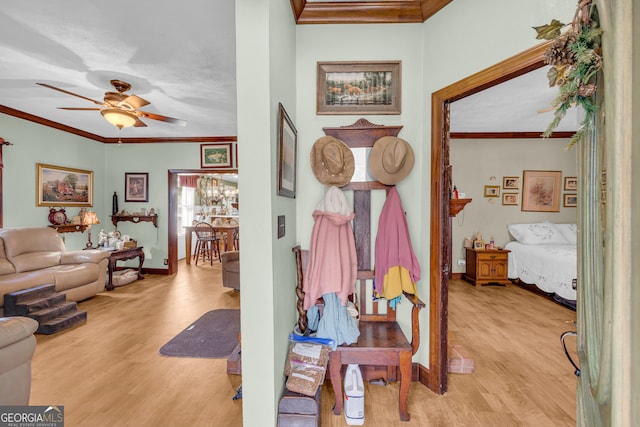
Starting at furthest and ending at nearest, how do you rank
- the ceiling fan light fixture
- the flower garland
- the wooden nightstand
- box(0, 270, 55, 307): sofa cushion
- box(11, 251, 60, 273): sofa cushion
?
the wooden nightstand, box(11, 251, 60, 273): sofa cushion, box(0, 270, 55, 307): sofa cushion, the ceiling fan light fixture, the flower garland

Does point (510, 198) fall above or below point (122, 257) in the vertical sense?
above

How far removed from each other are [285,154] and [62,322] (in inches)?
128

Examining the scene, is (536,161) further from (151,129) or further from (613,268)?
(151,129)

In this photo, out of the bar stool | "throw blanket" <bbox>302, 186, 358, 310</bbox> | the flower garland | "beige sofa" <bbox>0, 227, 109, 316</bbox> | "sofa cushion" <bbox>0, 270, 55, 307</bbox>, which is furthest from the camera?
the bar stool

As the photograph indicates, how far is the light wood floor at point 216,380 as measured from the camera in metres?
1.73

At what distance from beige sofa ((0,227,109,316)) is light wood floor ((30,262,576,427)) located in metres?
0.54

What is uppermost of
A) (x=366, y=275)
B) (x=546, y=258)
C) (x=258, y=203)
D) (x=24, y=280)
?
(x=258, y=203)

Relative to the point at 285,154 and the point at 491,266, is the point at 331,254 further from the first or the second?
the point at 491,266

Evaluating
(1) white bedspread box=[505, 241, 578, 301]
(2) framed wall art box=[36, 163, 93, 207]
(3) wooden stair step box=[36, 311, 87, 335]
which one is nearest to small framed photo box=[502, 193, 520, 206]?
(1) white bedspread box=[505, 241, 578, 301]

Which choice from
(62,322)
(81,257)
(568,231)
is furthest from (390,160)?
(568,231)

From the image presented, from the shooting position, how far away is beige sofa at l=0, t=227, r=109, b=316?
10.4ft

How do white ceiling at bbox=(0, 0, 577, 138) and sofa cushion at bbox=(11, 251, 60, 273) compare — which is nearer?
white ceiling at bbox=(0, 0, 577, 138)

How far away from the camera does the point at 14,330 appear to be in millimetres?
1361
